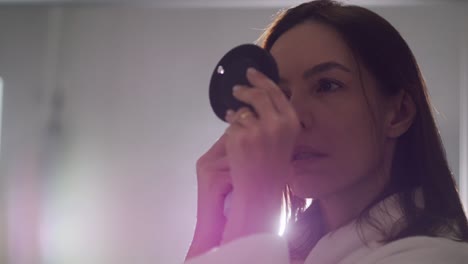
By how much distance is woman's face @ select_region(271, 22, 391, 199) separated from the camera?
17.0 inches

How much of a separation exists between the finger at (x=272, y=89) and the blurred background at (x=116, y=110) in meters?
0.48

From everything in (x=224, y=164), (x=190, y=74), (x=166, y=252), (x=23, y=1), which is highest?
(x=23, y=1)

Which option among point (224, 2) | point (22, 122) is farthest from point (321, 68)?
point (22, 122)

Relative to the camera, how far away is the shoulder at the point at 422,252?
1.21 ft

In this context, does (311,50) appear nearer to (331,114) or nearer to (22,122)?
(331,114)

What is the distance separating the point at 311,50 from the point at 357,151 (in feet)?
0.32

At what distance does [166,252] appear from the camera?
0.83m

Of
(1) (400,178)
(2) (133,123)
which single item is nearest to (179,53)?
(2) (133,123)

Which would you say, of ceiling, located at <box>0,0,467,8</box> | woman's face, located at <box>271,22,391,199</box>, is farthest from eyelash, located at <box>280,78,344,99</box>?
ceiling, located at <box>0,0,467,8</box>

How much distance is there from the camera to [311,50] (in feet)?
1.46

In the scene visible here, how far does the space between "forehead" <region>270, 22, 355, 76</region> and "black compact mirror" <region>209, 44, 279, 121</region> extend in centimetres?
6

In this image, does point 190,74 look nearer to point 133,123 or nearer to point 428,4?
point 133,123

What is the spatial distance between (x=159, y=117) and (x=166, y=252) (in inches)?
9.0

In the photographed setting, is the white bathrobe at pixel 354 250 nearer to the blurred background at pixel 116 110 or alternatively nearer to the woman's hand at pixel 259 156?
the woman's hand at pixel 259 156
